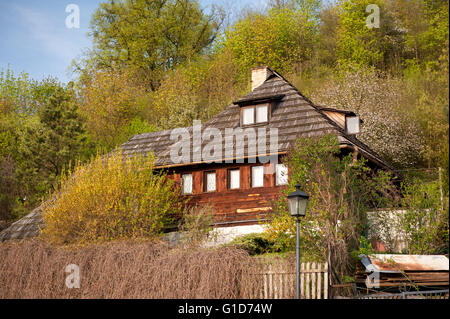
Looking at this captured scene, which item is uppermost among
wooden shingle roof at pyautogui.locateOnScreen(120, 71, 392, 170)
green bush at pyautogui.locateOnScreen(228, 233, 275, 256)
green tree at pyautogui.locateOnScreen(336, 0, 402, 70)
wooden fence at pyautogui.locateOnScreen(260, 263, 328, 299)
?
green tree at pyautogui.locateOnScreen(336, 0, 402, 70)

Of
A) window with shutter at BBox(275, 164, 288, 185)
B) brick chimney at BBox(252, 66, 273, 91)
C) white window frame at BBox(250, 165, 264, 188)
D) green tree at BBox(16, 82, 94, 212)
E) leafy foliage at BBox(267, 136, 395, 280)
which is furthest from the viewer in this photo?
green tree at BBox(16, 82, 94, 212)

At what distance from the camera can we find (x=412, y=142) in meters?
35.2

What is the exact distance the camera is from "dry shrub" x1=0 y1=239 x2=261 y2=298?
14656mm

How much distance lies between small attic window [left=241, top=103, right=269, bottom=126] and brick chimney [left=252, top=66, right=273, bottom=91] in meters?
2.51

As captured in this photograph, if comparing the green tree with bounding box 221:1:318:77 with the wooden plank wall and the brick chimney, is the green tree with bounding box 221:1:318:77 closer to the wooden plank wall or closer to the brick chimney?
the brick chimney

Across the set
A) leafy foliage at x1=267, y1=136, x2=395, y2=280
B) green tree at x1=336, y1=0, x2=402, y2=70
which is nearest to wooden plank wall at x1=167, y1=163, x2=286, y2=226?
leafy foliage at x1=267, y1=136, x2=395, y2=280

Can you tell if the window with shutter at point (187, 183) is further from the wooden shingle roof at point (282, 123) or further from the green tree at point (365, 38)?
the green tree at point (365, 38)

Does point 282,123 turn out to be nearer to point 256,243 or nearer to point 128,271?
point 256,243

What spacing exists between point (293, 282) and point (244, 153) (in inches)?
356

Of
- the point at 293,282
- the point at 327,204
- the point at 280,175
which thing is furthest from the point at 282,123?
the point at 293,282

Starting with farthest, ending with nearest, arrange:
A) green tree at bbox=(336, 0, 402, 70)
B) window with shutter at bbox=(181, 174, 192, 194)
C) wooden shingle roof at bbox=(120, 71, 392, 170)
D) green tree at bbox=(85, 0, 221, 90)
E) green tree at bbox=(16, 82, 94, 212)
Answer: green tree at bbox=(85, 0, 221, 90), green tree at bbox=(336, 0, 402, 70), green tree at bbox=(16, 82, 94, 212), window with shutter at bbox=(181, 174, 192, 194), wooden shingle roof at bbox=(120, 71, 392, 170)

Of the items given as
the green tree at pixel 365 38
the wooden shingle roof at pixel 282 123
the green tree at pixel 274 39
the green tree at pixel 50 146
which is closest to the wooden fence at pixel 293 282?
the wooden shingle roof at pixel 282 123

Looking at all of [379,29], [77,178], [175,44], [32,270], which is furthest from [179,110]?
[32,270]

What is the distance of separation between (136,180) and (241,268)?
25.1ft
